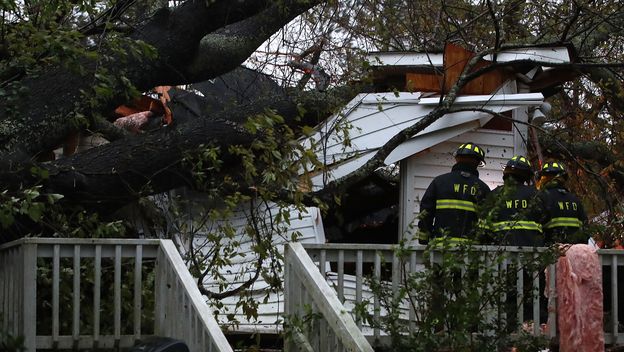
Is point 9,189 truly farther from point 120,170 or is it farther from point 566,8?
point 566,8

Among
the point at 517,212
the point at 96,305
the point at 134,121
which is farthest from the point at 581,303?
the point at 134,121

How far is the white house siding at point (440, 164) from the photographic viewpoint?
11805 millimetres

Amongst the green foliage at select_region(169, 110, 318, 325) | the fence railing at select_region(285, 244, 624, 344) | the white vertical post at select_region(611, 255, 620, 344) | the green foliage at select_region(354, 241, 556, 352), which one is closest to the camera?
the green foliage at select_region(354, 241, 556, 352)

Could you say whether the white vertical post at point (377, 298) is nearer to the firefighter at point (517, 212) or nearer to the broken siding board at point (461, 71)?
the firefighter at point (517, 212)

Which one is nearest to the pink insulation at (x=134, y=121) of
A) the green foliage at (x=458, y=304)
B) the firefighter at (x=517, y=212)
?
the firefighter at (x=517, y=212)

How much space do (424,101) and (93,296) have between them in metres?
5.03

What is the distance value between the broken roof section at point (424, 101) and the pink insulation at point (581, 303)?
358 cm

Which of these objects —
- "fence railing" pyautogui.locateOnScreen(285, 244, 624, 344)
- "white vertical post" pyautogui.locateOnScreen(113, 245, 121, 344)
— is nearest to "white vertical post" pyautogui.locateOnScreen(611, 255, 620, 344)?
"fence railing" pyautogui.locateOnScreen(285, 244, 624, 344)

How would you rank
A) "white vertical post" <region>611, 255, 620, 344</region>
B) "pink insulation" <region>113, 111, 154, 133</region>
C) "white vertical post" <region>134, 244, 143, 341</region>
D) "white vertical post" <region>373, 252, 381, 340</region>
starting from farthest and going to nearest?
"pink insulation" <region>113, 111, 154, 133</region> → "white vertical post" <region>611, 255, 620, 344</region> → "white vertical post" <region>134, 244, 143, 341</region> → "white vertical post" <region>373, 252, 381, 340</region>

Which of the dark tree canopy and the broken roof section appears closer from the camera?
the dark tree canopy

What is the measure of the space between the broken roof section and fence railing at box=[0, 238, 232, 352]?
354 centimetres

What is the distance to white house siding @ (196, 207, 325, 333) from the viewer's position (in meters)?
9.16

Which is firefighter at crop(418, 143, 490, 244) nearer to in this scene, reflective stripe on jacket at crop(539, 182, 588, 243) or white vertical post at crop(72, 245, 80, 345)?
reflective stripe on jacket at crop(539, 182, 588, 243)

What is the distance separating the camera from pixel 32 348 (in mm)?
7000
